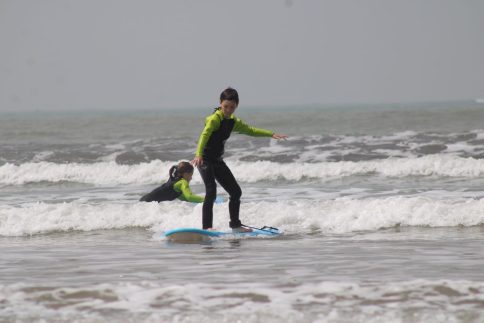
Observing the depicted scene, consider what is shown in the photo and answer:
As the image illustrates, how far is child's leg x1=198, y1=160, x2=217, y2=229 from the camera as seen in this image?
9477 mm

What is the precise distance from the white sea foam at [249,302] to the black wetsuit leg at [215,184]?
3215 millimetres

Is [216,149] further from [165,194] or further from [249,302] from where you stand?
[249,302]

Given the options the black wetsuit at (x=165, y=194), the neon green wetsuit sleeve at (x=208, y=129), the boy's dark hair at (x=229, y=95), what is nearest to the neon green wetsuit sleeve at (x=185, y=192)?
the black wetsuit at (x=165, y=194)

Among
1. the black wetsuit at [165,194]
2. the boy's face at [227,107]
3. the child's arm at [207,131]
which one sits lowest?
the black wetsuit at [165,194]

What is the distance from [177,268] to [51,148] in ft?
70.2

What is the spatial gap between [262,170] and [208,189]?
9469mm

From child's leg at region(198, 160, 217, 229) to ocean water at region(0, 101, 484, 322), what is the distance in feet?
1.34

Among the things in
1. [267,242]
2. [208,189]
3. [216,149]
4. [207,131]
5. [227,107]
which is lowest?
[267,242]

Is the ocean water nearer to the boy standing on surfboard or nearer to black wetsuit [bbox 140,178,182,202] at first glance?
black wetsuit [bbox 140,178,182,202]

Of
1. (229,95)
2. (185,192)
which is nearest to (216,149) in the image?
(229,95)

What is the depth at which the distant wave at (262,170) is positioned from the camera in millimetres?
18234

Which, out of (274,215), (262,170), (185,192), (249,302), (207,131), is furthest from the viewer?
(262,170)

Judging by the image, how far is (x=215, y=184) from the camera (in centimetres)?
970

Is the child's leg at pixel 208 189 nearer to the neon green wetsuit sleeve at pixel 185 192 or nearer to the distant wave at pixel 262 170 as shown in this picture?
the neon green wetsuit sleeve at pixel 185 192
